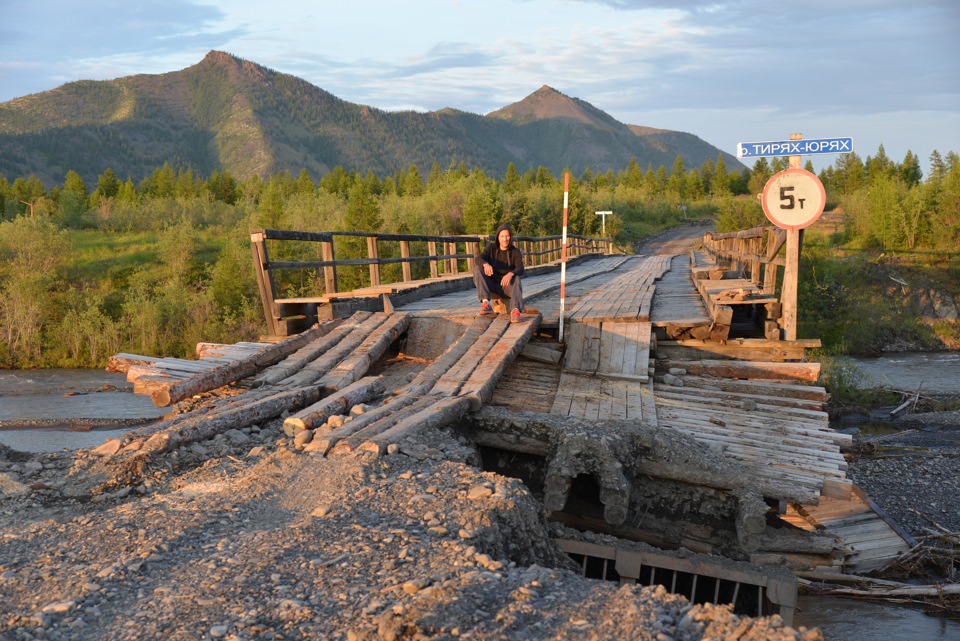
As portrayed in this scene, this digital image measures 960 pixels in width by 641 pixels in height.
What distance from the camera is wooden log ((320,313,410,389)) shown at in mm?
7363

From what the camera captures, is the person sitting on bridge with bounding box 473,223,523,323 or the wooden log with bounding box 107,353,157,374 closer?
the wooden log with bounding box 107,353,157,374

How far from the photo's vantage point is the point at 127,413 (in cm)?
1958

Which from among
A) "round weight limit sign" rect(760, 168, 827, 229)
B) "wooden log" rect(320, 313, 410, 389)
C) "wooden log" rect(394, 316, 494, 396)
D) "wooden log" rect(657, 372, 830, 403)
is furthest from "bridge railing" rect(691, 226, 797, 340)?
"wooden log" rect(320, 313, 410, 389)

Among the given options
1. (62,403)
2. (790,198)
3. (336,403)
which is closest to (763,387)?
(790,198)

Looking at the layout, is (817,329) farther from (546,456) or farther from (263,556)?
(263,556)

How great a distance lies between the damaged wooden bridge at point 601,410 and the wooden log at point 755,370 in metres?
0.01

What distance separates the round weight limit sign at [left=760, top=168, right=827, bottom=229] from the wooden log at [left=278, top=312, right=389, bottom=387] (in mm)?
4545

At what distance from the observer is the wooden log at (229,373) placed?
22.7 feet

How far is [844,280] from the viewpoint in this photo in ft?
126

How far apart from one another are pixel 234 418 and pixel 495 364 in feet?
7.90

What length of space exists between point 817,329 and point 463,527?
32438mm

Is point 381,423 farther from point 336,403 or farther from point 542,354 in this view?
point 542,354

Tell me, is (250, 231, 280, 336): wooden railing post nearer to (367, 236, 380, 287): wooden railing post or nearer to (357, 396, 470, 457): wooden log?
(367, 236, 380, 287): wooden railing post

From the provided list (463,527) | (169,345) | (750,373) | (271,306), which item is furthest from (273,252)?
(463,527)
